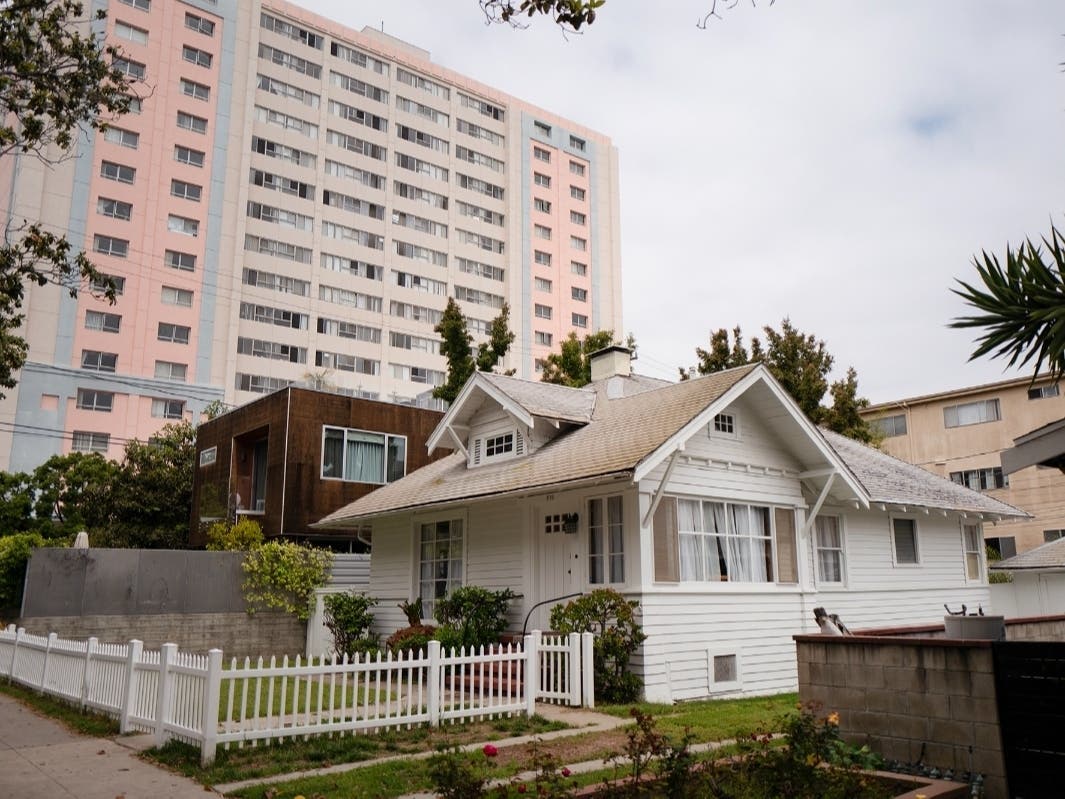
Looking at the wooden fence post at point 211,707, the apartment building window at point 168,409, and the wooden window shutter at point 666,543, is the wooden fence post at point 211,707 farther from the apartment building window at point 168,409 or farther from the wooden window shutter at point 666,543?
the apartment building window at point 168,409

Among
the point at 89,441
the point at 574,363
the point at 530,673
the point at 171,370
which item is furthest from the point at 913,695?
the point at 171,370

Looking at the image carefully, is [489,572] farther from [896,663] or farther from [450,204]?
[450,204]

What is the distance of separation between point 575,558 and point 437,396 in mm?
17056

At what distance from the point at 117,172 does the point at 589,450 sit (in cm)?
4606

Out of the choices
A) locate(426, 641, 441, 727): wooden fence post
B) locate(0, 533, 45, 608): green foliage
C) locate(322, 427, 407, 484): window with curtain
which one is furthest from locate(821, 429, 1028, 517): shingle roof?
locate(0, 533, 45, 608): green foliage

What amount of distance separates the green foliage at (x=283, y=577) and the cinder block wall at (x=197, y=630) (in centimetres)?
32

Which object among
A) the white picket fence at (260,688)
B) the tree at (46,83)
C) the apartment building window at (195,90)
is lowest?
the white picket fence at (260,688)

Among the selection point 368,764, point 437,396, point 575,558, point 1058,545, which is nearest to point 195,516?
point 437,396

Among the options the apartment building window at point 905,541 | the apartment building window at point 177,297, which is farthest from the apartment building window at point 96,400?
the apartment building window at point 905,541

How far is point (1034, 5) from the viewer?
305 inches

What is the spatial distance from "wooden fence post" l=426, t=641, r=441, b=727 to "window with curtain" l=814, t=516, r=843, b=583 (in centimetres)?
1000

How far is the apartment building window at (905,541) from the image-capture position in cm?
2014

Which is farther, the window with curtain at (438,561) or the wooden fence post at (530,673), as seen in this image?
the window with curtain at (438,561)

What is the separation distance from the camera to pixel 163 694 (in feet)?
32.7
